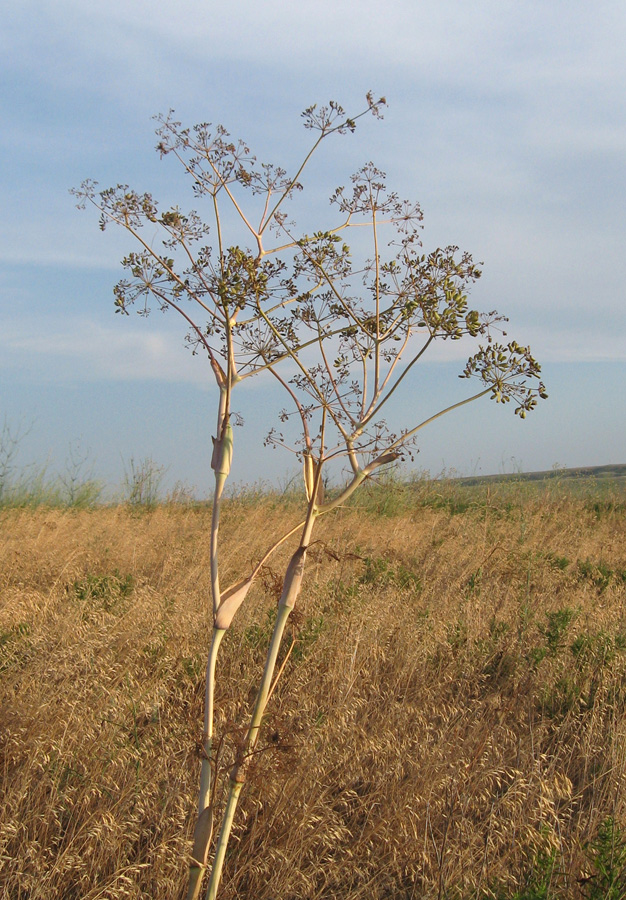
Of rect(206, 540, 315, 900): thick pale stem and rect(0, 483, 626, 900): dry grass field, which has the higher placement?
rect(206, 540, 315, 900): thick pale stem

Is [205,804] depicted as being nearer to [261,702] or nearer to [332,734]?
[261,702]

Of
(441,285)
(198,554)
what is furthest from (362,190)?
(198,554)

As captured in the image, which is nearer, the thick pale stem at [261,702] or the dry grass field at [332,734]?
the thick pale stem at [261,702]

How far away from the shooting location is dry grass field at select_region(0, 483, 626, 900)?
225 cm

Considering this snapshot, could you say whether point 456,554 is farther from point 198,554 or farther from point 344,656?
point 344,656

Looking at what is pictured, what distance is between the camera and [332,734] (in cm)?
296

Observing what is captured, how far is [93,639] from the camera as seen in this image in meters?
3.76

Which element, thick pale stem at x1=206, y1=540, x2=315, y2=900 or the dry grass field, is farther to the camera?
the dry grass field

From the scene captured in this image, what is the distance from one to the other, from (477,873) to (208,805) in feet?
3.93

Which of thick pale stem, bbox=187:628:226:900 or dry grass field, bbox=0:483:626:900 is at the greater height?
thick pale stem, bbox=187:628:226:900

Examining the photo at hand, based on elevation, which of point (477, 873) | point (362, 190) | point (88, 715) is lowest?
point (477, 873)

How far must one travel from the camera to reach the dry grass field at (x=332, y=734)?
7.37 ft

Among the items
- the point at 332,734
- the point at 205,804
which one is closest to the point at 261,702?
the point at 205,804

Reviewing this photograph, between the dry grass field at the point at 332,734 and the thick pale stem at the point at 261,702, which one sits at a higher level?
the thick pale stem at the point at 261,702
